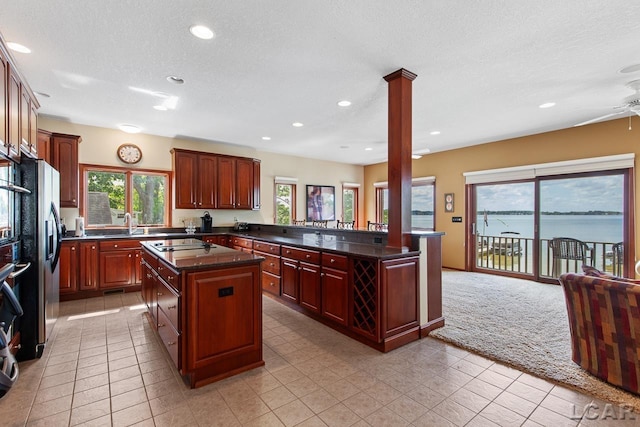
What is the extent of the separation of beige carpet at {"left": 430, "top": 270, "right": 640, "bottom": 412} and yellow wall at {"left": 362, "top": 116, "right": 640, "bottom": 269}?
1665 mm

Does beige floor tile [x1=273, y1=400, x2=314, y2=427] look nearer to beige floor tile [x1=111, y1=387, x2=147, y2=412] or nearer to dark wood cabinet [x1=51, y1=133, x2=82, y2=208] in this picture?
beige floor tile [x1=111, y1=387, x2=147, y2=412]

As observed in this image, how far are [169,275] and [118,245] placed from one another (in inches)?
115

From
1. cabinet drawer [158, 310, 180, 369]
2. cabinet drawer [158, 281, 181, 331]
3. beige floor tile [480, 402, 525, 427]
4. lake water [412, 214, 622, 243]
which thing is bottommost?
beige floor tile [480, 402, 525, 427]

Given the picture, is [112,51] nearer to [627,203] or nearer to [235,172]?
[235,172]

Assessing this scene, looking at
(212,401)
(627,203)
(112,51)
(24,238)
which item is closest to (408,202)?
(212,401)

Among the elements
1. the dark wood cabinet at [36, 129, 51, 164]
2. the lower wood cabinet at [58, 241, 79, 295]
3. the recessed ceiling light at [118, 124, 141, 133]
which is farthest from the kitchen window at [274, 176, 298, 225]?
the dark wood cabinet at [36, 129, 51, 164]

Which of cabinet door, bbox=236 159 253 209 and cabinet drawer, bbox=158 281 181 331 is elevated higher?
cabinet door, bbox=236 159 253 209

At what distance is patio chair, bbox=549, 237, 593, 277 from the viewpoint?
500 centimetres

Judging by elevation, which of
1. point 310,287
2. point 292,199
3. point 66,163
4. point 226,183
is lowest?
point 310,287

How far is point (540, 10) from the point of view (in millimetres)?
2154

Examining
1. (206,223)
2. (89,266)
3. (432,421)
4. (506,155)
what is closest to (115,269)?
(89,266)

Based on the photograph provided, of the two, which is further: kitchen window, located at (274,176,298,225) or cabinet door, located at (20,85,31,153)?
kitchen window, located at (274,176,298,225)

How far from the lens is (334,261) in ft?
10.6

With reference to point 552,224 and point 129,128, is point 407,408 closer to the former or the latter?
point 552,224
